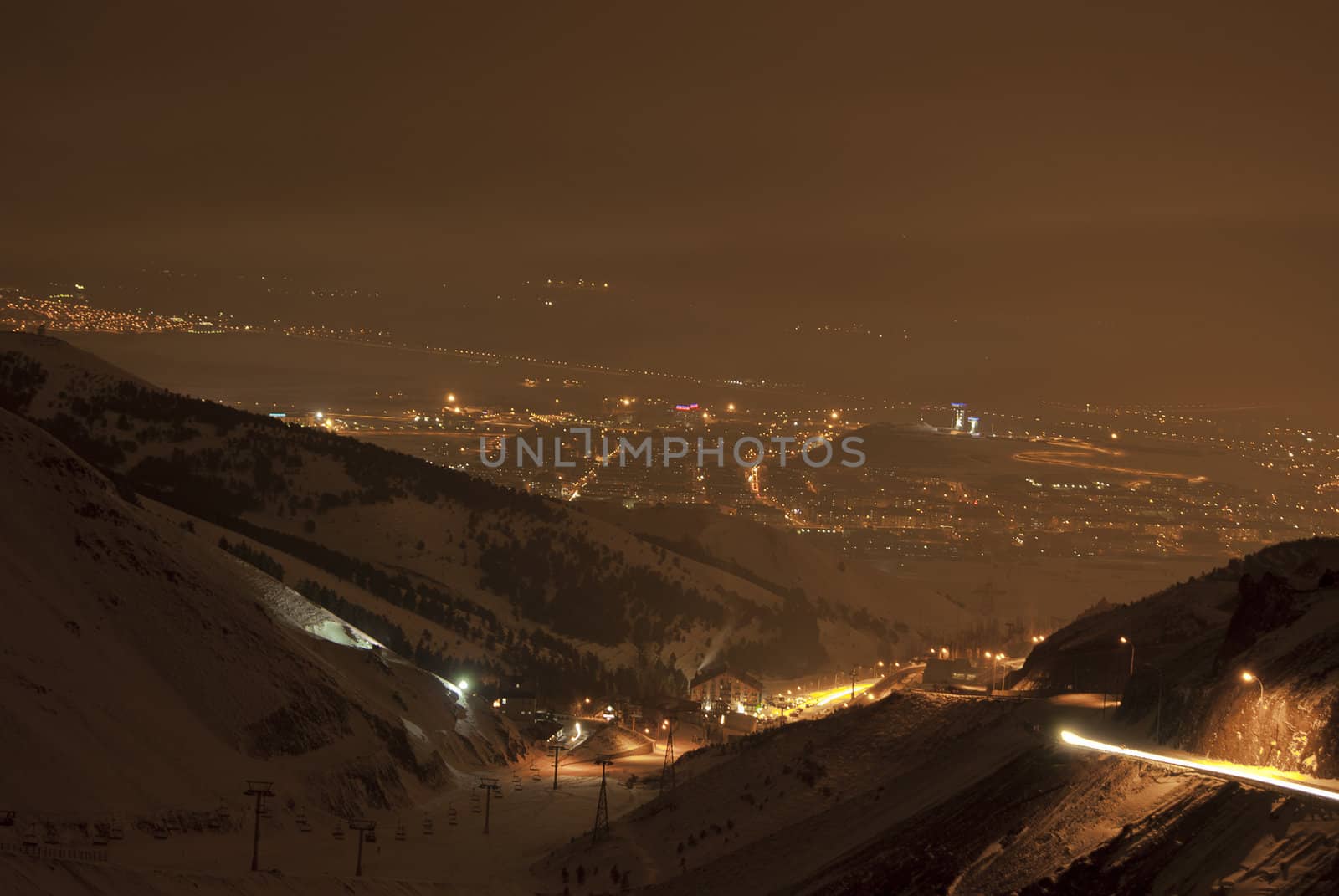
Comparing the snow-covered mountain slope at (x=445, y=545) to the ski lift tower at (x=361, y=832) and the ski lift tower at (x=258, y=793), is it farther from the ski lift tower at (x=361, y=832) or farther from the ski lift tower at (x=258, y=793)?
the ski lift tower at (x=258, y=793)

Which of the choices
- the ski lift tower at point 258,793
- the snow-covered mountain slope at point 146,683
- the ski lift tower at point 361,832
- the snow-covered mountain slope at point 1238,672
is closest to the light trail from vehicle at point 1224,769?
the snow-covered mountain slope at point 1238,672

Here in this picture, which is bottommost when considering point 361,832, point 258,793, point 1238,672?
point 361,832

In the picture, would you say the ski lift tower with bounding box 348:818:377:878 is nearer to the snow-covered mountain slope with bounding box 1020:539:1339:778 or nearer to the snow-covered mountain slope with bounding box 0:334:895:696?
the snow-covered mountain slope with bounding box 1020:539:1339:778

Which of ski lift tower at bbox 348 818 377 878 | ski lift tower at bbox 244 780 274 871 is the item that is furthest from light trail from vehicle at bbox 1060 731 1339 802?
ski lift tower at bbox 244 780 274 871

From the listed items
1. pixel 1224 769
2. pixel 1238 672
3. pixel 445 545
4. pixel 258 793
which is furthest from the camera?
pixel 445 545

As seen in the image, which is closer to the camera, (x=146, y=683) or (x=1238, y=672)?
(x=1238, y=672)

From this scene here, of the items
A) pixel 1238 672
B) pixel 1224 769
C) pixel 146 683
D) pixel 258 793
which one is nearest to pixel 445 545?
pixel 146 683

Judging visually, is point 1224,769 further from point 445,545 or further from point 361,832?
point 445,545
